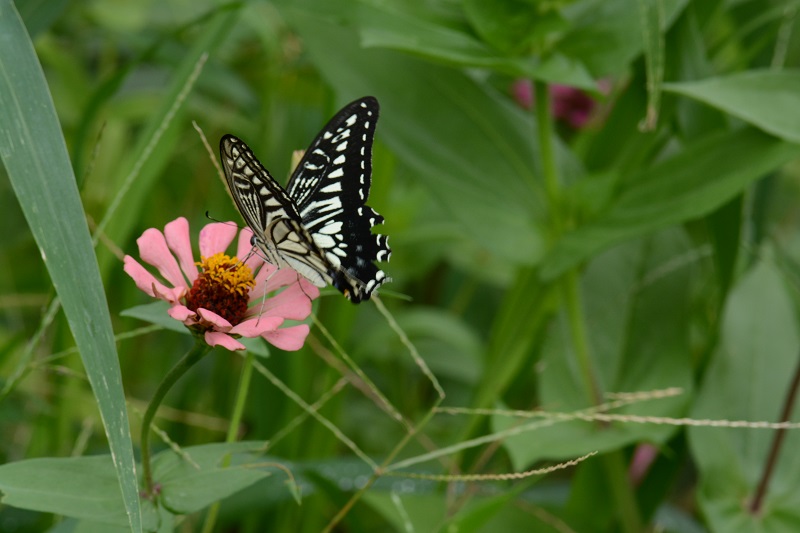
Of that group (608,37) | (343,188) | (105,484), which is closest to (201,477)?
(105,484)

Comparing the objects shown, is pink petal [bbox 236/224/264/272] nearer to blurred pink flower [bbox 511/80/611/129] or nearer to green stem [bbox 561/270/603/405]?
green stem [bbox 561/270/603/405]

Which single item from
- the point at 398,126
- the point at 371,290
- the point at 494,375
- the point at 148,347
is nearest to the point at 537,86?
the point at 398,126

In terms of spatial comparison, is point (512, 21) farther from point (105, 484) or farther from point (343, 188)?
point (105, 484)

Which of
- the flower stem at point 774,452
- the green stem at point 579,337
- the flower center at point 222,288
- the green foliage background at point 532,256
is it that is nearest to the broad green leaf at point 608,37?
the green foliage background at point 532,256

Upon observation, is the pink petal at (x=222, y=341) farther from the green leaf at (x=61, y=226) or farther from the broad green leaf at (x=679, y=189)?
the broad green leaf at (x=679, y=189)

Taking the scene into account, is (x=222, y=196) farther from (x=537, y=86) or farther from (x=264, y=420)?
(x=537, y=86)
